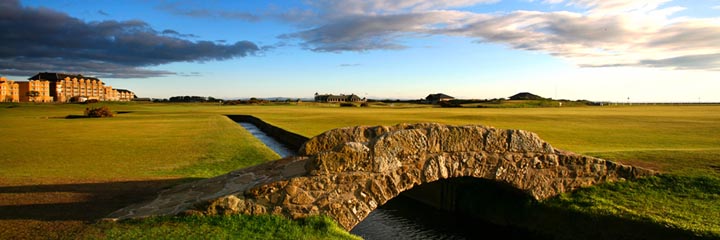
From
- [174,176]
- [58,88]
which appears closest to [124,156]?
[174,176]

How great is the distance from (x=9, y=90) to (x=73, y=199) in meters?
159

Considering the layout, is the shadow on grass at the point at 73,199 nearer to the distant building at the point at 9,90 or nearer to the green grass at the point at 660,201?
the green grass at the point at 660,201

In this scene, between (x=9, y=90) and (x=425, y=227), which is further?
(x=9, y=90)

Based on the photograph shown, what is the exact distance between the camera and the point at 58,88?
511 feet

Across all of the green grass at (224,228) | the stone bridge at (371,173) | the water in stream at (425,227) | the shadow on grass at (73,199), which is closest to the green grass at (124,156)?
the shadow on grass at (73,199)

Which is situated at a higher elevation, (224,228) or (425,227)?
(224,228)

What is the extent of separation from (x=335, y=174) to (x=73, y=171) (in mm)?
12516

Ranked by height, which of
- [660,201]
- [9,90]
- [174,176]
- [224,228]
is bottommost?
[174,176]

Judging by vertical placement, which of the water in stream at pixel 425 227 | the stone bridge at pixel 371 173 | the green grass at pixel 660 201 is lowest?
the water in stream at pixel 425 227

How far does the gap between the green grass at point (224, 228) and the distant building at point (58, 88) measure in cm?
15974

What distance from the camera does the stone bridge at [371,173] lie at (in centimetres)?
1050

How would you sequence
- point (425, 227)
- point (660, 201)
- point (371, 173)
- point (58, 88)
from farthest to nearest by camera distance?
point (58, 88) → point (425, 227) → point (660, 201) → point (371, 173)

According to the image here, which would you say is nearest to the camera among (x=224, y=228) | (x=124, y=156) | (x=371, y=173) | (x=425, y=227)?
(x=224, y=228)

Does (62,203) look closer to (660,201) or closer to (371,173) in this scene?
(371,173)
